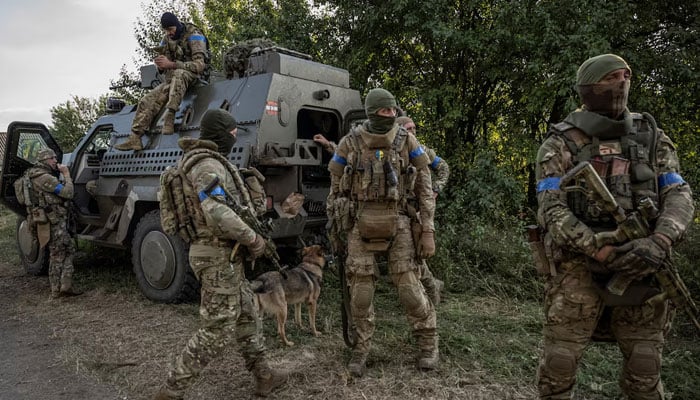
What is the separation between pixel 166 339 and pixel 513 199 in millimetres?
4680

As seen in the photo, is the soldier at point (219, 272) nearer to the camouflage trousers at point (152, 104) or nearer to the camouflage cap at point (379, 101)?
the camouflage cap at point (379, 101)

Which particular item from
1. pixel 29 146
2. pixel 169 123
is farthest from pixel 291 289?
pixel 29 146

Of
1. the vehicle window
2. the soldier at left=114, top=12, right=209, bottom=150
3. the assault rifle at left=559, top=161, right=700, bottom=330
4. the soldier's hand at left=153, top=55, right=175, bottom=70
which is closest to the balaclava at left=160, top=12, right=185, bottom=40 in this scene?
the soldier at left=114, top=12, right=209, bottom=150

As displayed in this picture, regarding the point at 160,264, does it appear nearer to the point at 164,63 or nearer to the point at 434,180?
the point at 164,63

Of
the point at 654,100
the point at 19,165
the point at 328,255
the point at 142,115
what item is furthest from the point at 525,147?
the point at 19,165

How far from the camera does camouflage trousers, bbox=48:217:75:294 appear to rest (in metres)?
5.82

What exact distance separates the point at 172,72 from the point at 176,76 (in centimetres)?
15

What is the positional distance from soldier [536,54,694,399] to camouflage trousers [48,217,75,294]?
5431 mm

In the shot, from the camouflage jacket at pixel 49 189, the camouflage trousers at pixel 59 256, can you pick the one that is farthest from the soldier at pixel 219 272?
the camouflage trousers at pixel 59 256

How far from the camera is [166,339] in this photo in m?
4.23

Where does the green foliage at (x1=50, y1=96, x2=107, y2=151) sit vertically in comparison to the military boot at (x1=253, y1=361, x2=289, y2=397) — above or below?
above

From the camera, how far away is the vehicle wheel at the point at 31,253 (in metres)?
6.71

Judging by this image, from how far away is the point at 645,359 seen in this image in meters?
2.21

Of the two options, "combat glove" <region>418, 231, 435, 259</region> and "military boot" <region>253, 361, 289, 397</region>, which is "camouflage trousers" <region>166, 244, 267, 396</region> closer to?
"military boot" <region>253, 361, 289, 397</region>
